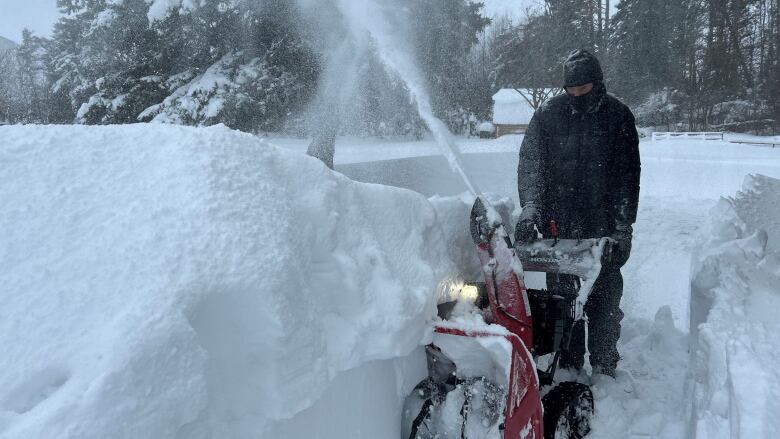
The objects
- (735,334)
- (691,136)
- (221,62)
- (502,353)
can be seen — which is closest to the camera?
(502,353)

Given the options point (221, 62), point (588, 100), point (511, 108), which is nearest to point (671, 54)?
point (511, 108)

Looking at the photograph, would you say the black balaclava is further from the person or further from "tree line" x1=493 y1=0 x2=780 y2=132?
"tree line" x1=493 y1=0 x2=780 y2=132

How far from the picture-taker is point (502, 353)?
2232 millimetres

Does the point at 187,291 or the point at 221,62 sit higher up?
the point at 221,62

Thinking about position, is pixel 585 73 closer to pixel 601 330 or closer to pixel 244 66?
pixel 601 330

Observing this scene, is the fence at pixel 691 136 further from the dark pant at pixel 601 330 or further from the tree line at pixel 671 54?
the dark pant at pixel 601 330

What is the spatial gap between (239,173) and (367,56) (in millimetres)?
9308

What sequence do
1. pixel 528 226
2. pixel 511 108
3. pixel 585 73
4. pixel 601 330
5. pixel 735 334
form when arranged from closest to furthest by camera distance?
pixel 735 334 → pixel 528 226 → pixel 585 73 → pixel 601 330 → pixel 511 108

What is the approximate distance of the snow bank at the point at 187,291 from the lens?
4.25ft

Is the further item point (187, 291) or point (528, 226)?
point (528, 226)

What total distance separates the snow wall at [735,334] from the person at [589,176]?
1.93ft

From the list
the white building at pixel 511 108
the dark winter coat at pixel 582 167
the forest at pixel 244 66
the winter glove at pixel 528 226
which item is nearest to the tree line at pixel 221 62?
the forest at pixel 244 66

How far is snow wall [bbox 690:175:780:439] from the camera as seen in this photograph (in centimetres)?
199

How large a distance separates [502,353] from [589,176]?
1.98 meters
